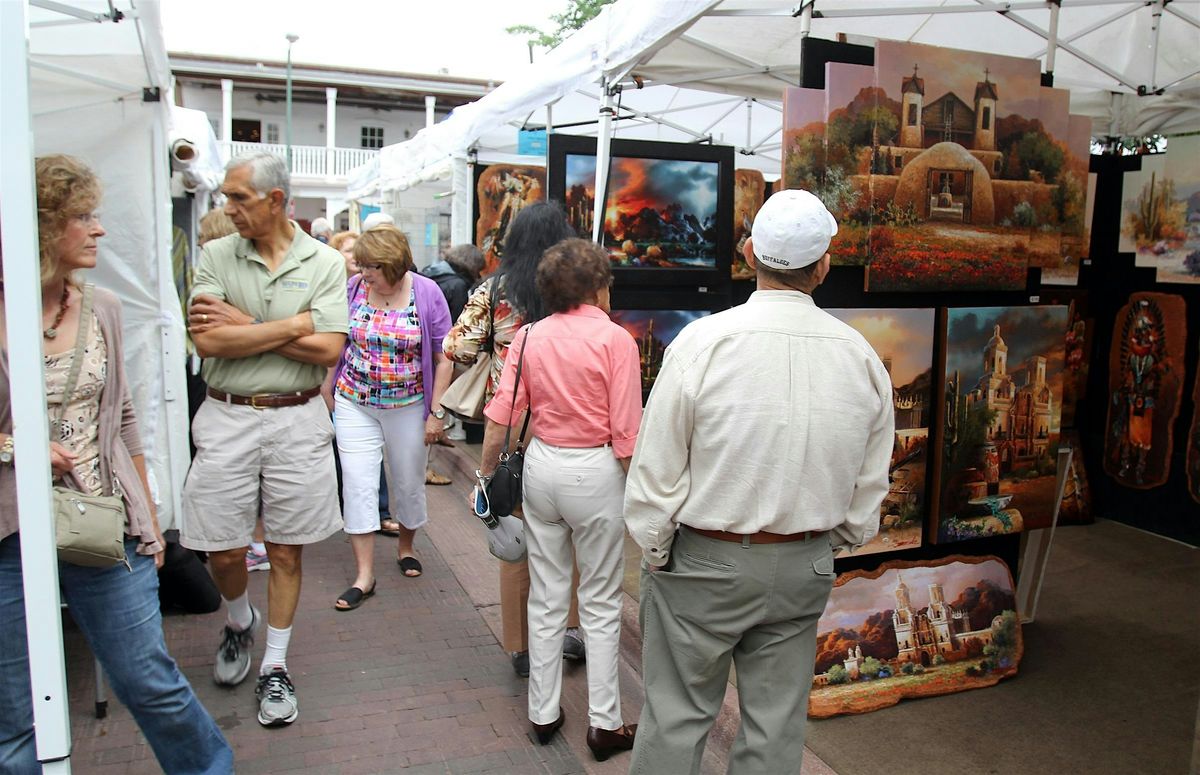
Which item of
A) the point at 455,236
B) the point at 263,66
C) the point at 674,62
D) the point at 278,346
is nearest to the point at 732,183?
the point at 674,62

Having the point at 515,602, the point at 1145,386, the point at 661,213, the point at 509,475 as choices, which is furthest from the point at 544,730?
the point at 1145,386

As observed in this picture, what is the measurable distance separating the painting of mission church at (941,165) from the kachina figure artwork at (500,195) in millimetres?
6230

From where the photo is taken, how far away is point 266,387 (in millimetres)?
3568

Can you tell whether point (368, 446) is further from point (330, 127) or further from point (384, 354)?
point (330, 127)

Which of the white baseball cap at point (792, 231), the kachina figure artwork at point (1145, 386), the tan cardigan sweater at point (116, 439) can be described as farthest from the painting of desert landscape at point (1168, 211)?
the tan cardigan sweater at point (116, 439)

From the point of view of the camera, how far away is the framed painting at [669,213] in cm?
537

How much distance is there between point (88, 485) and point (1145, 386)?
6348 mm

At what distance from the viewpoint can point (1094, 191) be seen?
21.6 feet

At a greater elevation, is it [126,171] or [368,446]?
[126,171]

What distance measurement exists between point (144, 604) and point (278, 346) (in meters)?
1.17

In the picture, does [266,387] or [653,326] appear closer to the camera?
[266,387]

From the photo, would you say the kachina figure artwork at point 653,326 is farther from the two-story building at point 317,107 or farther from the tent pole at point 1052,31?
the two-story building at point 317,107

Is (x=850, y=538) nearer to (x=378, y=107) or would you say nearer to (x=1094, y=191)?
(x=1094, y=191)

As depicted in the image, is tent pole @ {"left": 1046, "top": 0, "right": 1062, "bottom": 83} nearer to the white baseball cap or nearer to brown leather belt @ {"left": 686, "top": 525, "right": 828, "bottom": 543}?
the white baseball cap
